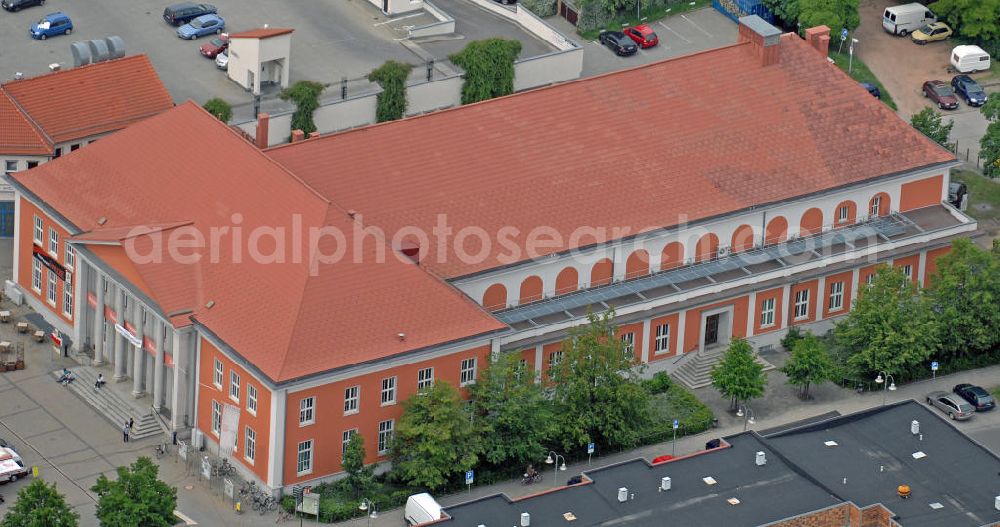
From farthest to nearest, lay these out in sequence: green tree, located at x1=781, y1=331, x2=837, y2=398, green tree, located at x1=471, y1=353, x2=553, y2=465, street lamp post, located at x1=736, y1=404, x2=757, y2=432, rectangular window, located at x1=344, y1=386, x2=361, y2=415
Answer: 1. green tree, located at x1=781, y1=331, x2=837, y2=398
2. street lamp post, located at x1=736, y1=404, x2=757, y2=432
3. green tree, located at x1=471, y1=353, x2=553, y2=465
4. rectangular window, located at x1=344, y1=386, x2=361, y2=415

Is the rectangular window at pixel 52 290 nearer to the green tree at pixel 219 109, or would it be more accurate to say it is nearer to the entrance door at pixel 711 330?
the green tree at pixel 219 109

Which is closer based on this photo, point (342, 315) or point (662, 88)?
point (342, 315)

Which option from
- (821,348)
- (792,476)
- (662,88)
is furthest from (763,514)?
(662,88)

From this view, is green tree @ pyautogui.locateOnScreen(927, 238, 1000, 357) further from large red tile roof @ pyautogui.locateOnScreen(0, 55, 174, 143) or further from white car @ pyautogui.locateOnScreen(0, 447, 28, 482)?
white car @ pyautogui.locateOnScreen(0, 447, 28, 482)

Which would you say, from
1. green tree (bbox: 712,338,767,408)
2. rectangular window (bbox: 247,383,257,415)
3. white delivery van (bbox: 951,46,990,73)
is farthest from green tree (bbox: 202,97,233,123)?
white delivery van (bbox: 951,46,990,73)

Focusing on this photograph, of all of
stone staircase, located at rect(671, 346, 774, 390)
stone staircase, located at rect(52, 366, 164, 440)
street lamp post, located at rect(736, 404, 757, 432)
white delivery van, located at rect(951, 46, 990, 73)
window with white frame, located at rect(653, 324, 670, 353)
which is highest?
white delivery van, located at rect(951, 46, 990, 73)

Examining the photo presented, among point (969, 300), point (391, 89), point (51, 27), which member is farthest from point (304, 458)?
point (51, 27)

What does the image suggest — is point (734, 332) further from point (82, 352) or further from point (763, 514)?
point (82, 352)

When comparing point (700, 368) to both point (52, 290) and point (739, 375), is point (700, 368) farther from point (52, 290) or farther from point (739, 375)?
point (52, 290)
